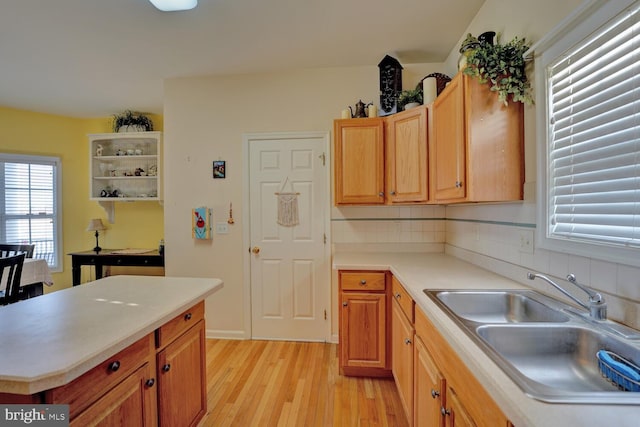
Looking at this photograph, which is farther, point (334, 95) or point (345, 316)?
point (334, 95)

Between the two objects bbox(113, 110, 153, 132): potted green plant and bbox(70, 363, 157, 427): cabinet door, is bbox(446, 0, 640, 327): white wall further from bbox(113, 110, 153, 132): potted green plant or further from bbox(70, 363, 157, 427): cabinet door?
bbox(113, 110, 153, 132): potted green plant

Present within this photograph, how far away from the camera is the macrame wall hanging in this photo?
290 cm

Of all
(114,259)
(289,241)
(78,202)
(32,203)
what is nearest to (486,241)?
(289,241)

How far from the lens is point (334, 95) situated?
2855 millimetres

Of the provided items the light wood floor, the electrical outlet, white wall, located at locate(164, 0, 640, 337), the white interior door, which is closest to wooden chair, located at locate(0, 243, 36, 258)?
white wall, located at locate(164, 0, 640, 337)

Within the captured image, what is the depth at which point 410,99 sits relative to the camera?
2322mm

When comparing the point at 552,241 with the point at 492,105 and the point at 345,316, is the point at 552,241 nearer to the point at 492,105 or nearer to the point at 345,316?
the point at 492,105

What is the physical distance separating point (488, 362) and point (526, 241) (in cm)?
101

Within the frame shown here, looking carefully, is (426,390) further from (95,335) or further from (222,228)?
(222,228)

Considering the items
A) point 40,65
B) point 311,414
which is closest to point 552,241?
point 311,414

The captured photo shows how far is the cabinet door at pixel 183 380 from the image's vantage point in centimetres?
130

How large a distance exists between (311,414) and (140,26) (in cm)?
300

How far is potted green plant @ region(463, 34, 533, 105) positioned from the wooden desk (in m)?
3.58

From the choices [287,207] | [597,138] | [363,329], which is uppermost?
[597,138]
